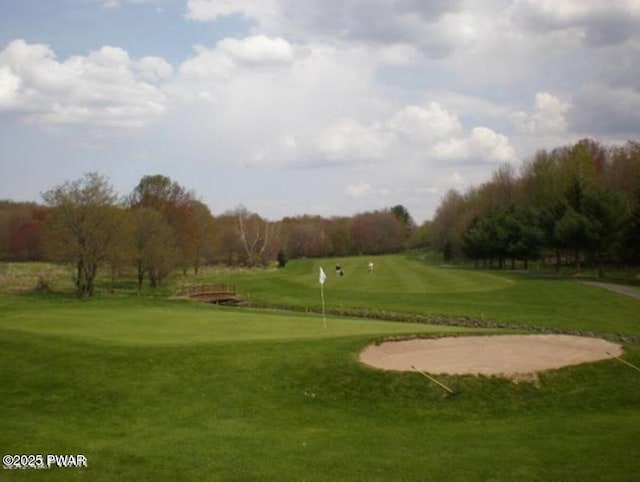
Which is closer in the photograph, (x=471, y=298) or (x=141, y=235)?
(x=471, y=298)

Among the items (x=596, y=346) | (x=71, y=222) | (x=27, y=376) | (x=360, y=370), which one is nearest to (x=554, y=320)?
(x=596, y=346)

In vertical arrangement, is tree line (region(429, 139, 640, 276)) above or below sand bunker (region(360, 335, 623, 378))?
above

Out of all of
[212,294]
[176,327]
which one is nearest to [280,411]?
[176,327]

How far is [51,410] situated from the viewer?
15320 mm

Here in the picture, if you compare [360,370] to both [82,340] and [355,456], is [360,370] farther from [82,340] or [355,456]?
[82,340]

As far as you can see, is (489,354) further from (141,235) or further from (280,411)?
(141,235)

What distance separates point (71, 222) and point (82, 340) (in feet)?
98.8

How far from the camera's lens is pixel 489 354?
20.0 m

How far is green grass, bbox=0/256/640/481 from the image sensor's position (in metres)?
10.7

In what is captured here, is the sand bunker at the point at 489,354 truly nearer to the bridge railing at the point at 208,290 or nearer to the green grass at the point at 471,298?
the green grass at the point at 471,298

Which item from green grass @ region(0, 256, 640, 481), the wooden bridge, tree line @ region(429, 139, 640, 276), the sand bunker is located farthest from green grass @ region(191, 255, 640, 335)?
green grass @ region(0, 256, 640, 481)

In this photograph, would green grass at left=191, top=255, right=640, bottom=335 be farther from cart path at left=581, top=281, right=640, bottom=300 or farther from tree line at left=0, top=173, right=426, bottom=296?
tree line at left=0, top=173, right=426, bottom=296

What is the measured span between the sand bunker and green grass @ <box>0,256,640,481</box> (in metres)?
0.64

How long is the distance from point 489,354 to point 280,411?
7850 mm
